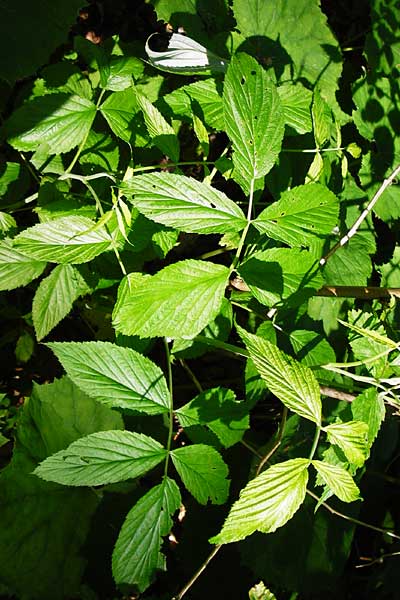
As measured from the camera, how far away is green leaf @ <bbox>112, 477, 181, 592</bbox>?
113 cm

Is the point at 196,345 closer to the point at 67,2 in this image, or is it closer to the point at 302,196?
the point at 302,196

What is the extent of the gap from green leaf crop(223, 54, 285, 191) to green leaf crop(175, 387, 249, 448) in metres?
0.50

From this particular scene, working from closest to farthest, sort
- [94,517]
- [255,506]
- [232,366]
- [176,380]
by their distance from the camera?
[255,506] → [94,517] → [176,380] → [232,366]

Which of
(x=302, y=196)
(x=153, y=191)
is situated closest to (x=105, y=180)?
(x=153, y=191)

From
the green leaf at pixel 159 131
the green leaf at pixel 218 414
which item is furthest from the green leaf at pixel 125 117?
the green leaf at pixel 218 414

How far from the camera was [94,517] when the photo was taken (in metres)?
1.62

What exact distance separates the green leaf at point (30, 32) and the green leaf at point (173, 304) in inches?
35.5

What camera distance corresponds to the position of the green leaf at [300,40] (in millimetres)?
1754

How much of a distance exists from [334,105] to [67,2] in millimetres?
871

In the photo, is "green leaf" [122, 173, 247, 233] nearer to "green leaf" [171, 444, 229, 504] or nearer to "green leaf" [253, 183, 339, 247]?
"green leaf" [253, 183, 339, 247]

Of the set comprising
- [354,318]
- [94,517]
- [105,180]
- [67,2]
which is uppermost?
[67,2]

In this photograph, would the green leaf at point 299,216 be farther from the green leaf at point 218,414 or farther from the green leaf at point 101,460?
the green leaf at point 101,460

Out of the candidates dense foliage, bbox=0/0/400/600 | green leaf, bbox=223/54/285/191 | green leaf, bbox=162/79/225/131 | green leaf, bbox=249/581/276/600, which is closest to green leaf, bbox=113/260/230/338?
dense foliage, bbox=0/0/400/600

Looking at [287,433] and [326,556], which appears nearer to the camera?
[287,433]
